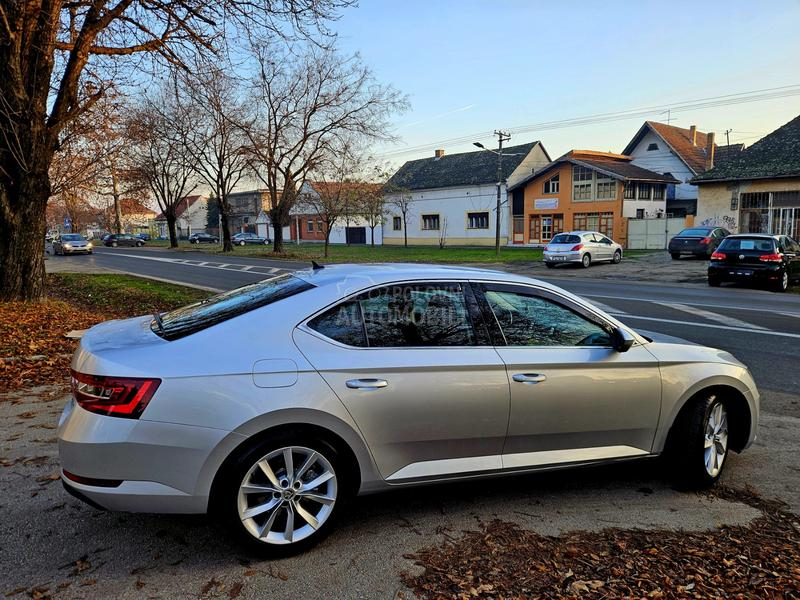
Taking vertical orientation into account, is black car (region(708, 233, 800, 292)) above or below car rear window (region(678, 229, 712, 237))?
below

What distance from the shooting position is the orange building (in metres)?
43.6

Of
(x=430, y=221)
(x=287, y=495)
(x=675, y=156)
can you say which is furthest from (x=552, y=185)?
(x=287, y=495)

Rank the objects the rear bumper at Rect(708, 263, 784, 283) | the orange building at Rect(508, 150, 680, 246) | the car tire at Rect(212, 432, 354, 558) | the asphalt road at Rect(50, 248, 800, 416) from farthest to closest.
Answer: the orange building at Rect(508, 150, 680, 246)
the rear bumper at Rect(708, 263, 784, 283)
the asphalt road at Rect(50, 248, 800, 416)
the car tire at Rect(212, 432, 354, 558)

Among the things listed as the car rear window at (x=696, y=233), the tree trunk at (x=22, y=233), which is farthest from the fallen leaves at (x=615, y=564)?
the car rear window at (x=696, y=233)

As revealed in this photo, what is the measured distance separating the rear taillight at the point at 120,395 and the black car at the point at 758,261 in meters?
18.9

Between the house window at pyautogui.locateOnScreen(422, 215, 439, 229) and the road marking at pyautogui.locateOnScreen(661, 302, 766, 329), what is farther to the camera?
the house window at pyautogui.locateOnScreen(422, 215, 439, 229)

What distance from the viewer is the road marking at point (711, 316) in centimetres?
1119

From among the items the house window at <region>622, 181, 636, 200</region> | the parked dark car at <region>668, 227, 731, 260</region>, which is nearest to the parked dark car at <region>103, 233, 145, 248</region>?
the house window at <region>622, 181, 636, 200</region>

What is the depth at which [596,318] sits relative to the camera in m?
3.93

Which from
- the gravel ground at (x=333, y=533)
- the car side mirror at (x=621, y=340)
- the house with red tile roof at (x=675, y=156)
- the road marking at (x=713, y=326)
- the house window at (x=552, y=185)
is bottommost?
the gravel ground at (x=333, y=533)

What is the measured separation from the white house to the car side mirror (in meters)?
46.8

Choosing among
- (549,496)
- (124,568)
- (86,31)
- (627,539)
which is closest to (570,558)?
(627,539)

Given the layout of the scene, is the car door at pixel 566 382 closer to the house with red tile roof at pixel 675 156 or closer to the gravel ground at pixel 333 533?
the gravel ground at pixel 333 533

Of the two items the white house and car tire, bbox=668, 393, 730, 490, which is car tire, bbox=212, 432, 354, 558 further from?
the white house
